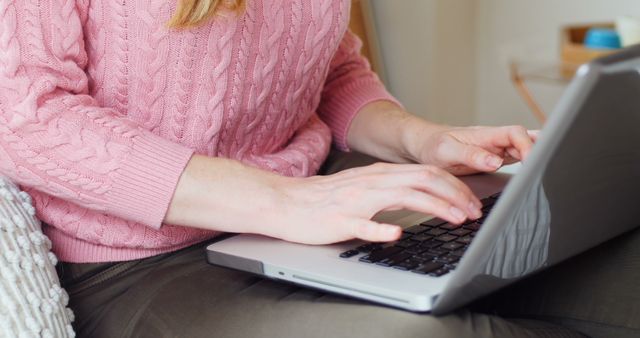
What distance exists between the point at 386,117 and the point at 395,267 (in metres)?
0.49

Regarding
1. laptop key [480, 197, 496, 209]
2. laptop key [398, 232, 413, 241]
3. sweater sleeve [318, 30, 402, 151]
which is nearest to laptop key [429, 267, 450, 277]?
laptop key [398, 232, 413, 241]

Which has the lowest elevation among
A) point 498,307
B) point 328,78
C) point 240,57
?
point 498,307

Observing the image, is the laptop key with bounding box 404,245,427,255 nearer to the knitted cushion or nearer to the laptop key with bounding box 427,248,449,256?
the laptop key with bounding box 427,248,449,256

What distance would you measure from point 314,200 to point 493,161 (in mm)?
245

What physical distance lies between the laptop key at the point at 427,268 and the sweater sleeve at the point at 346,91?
0.53 meters

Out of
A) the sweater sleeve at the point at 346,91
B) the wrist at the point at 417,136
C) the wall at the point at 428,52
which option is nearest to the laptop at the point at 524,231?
the wrist at the point at 417,136

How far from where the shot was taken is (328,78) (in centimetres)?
126

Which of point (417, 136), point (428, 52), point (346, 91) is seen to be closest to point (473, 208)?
point (417, 136)

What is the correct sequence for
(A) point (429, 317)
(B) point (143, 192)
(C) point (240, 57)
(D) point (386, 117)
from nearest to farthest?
(A) point (429, 317), (B) point (143, 192), (C) point (240, 57), (D) point (386, 117)

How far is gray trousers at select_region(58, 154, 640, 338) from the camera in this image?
2.26ft

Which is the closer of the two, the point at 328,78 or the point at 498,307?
the point at 498,307

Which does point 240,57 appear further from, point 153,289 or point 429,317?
point 429,317

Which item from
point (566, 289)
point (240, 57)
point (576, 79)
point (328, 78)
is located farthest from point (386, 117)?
point (576, 79)

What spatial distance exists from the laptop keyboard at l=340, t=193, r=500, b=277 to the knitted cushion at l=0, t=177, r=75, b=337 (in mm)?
269
